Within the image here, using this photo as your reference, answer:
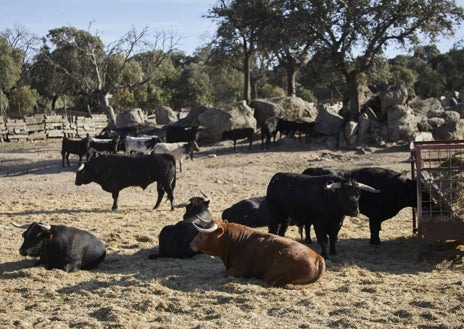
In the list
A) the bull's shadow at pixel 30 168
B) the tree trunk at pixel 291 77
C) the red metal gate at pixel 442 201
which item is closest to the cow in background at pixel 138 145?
the bull's shadow at pixel 30 168

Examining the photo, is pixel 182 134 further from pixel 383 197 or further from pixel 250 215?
pixel 383 197

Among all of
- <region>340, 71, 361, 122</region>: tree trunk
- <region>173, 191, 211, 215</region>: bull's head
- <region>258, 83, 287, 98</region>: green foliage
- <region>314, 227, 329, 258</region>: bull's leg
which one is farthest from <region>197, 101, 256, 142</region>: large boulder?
<region>258, 83, 287, 98</region>: green foliage

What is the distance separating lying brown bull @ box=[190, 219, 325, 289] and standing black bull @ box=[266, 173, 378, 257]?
1.69m

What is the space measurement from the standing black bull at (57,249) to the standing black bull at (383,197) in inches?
196

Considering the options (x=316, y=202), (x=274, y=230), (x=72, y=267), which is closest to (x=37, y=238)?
(x=72, y=267)

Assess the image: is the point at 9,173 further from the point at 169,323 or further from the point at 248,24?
the point at 169,323

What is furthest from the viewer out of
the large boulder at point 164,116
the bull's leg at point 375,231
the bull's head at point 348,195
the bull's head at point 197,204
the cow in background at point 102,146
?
the large boulder at point 164,116

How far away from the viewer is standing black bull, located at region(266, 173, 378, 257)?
10.2m

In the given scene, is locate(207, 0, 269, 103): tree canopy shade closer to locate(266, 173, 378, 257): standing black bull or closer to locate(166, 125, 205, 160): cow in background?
locate(166, 125, 205, 160): cow in background

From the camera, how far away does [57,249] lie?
378 inches

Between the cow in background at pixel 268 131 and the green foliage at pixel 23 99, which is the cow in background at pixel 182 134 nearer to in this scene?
the cow in background at pixel 268 131

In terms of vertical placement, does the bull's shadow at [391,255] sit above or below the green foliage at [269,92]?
below

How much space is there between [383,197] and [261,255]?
370cm

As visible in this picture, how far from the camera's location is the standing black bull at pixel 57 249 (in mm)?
9578
